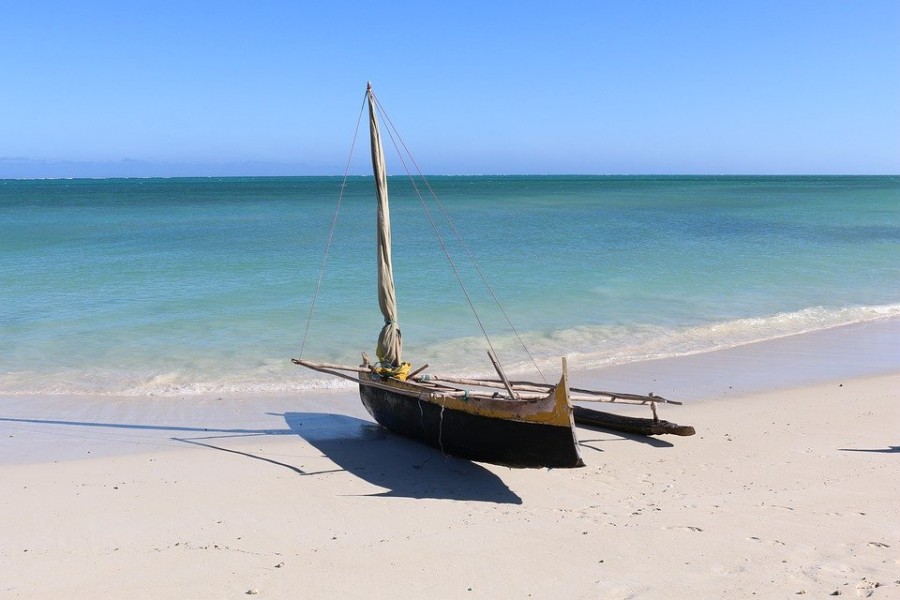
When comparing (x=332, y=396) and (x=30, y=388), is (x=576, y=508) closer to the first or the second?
(x=332, y=396)

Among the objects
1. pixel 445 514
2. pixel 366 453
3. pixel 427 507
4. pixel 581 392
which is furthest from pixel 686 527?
pixel 366 453

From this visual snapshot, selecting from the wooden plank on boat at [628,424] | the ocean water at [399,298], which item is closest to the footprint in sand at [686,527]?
the wooden plank on boat at [628,424]

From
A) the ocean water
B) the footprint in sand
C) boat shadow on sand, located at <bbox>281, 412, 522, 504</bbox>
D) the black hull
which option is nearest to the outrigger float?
the black hull

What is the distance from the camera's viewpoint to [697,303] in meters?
17.3

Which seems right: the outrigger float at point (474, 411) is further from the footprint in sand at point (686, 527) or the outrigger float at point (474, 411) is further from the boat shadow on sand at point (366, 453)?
the footprint in sand at point (686, 527)

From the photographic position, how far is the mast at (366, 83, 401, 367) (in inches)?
338

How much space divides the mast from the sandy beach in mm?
971

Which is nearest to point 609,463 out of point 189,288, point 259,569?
point 259,569

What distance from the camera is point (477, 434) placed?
729 cm

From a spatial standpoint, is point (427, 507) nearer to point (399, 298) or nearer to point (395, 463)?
point (395, 463)

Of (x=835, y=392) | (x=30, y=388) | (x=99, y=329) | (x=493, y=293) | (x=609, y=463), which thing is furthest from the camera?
(x=493, y=293)

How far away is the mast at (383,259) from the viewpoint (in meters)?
8.59

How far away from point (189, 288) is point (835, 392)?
14573 millimetres

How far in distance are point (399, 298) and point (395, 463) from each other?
1035 centimetres
